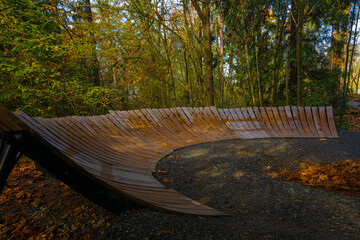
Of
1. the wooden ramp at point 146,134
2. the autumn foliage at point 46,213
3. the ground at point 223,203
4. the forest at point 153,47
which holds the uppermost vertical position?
the forest at point 153,47

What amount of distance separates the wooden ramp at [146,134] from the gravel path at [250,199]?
192 millimetres

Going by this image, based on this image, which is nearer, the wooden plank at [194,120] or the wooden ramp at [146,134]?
the wooden ramp at [146,134]

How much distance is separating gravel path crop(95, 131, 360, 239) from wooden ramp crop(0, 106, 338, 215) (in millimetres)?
192

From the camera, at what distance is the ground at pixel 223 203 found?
4.14ft

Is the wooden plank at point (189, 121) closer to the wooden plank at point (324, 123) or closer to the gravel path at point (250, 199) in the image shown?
the gravel path at point (250, 199)

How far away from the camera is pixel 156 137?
3.74 metres

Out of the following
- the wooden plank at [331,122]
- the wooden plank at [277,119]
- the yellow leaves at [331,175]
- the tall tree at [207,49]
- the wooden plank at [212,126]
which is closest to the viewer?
the yellow leaves at [331,175]

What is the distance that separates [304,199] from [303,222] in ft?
1.35

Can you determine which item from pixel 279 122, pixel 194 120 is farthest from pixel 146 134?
pixel 279 122

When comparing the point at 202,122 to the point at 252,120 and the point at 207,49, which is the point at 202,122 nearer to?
the point at 252,120

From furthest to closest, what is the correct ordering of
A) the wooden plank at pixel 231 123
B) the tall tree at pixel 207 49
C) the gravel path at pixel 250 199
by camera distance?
the tall tree at pixel 207 49 < the wooden plank at pixel 231 123 < the gravel path at pixel 250 199

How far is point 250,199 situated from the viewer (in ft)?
6.01

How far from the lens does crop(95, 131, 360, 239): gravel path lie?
1.23 metres

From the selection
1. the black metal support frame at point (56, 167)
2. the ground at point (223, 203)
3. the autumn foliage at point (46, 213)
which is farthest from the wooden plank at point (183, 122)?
the black metal support frame at point (56, 167)
